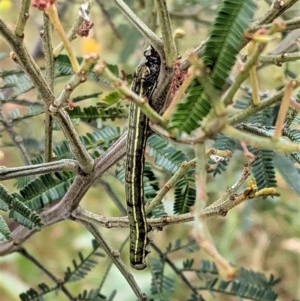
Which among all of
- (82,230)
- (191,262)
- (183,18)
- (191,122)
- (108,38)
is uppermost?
(108,38)

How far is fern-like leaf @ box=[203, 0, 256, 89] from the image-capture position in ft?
1.21

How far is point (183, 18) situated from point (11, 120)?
419mm

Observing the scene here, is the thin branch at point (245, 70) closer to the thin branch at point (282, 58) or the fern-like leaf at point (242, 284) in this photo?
the thin branch at point (282, 58)

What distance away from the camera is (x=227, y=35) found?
0.37 meters

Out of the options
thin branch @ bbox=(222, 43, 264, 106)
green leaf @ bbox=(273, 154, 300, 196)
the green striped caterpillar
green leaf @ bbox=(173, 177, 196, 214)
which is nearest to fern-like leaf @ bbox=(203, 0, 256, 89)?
thin branch @ bbox=(222, 43, 264, 106)

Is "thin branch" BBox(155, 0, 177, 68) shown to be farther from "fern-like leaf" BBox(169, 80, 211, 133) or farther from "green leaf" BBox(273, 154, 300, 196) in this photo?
"green leaf" BBox(273, 154, 300, 196)

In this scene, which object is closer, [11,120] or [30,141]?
[11,120]

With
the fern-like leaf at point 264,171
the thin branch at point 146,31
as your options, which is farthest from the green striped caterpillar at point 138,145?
the fern-like leaf at point 264,171

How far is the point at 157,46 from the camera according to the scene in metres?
0.48

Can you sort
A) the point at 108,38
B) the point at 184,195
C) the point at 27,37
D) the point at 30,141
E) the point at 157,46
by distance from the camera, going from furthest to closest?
the point at 27,37, the point at 108,38, the point at 30,141, the point at 184,195, the point at 157,46

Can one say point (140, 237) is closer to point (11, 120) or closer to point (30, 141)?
point (11, 120)

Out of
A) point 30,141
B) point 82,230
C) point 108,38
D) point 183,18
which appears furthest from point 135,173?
point 82,230

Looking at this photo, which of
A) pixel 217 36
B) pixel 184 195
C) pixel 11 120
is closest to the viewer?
pixel 217 36

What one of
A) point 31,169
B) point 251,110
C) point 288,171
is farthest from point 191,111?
point 288,171
